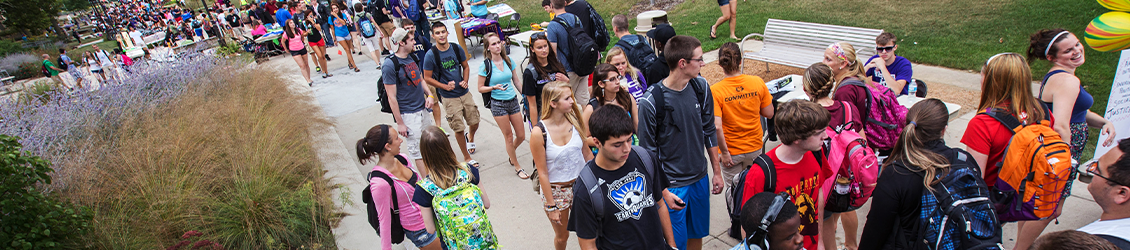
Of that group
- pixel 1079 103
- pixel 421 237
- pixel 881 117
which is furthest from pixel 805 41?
pixel 421 237

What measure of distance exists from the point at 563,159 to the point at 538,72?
1792 millimetres

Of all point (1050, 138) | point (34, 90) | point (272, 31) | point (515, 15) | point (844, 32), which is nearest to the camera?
point (1050, 138)

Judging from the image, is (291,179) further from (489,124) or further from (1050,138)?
(1050,138)

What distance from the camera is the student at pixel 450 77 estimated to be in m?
5.87

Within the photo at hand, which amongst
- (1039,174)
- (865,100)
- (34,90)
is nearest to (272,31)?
(34,90)

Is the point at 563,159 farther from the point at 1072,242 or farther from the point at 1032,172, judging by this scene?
the point at 1032,172

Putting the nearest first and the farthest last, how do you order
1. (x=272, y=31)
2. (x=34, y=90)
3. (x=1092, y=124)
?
(x=1092, y=124), (x=34, y=90), (x=272, y=31)

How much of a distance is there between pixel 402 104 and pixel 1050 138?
5.11m

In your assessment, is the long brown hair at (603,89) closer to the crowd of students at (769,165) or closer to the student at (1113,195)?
the crowd of students at (769,165)

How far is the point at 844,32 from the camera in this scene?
7.67 meters

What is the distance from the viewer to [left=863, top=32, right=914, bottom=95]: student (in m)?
4.95

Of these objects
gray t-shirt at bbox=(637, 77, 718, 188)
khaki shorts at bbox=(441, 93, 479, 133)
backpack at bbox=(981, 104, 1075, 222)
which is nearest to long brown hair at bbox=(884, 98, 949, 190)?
backpack at bbox=(981, 104, 1075, 222)

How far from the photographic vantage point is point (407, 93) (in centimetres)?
574

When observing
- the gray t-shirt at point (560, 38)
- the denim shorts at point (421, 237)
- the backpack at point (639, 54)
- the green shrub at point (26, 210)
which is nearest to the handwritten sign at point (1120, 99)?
the backpack at point (639, 54)
